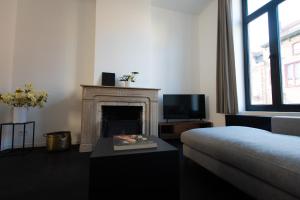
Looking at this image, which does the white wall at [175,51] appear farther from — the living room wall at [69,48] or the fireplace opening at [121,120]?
the fireplace opening at [121,120]

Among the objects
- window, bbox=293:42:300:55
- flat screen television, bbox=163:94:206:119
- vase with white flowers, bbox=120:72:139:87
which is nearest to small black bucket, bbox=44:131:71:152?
vase with white flowers, bbox=120:72:139:87

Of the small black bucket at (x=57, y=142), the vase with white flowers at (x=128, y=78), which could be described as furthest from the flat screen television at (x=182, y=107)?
the small black bucket at (x=57, y=142)

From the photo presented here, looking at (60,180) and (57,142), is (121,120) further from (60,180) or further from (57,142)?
(60,180)

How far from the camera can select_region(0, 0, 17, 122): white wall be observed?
2.60 m

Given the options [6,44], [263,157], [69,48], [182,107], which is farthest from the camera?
[182,107]

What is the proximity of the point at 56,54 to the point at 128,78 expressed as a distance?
1440 mm

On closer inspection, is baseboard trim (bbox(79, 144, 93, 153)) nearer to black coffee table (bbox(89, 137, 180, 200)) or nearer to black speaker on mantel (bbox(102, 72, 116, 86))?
black speaker on mantel (bbox(102, 72, 116, 86))

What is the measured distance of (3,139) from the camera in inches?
101

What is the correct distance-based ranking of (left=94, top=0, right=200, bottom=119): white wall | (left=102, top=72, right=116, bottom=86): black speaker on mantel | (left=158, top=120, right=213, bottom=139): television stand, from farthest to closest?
(left=158, top=120, right=213, bottom=139): television stand, (left=94, top=0, right=200, bottom=119): white wall, (left=102, top=72, right=116, bottom=86): black speaker on mantel

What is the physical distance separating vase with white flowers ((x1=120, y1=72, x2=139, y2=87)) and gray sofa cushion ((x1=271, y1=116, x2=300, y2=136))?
7.39ft

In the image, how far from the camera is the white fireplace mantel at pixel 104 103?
2.64 m

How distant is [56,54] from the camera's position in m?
2.99

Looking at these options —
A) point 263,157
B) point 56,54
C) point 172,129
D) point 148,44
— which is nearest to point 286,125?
point 263,157

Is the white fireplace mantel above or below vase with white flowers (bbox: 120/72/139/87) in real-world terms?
below
